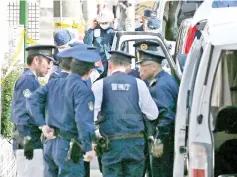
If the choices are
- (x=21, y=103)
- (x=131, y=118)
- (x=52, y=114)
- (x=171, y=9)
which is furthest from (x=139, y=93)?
(x=171, y=9)

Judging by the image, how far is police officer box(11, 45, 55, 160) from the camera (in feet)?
37.6

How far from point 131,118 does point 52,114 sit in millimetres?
820

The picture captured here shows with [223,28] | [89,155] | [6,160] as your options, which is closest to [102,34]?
[6,160]

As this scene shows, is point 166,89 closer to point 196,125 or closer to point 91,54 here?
point 91,54

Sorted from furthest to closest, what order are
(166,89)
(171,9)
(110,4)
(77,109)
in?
(110,4) → (171,9) → (166,89) → (77,109)

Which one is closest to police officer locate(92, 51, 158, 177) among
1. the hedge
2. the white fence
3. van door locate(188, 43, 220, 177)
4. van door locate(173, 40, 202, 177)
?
van door locate(173, 40, 202, 177)

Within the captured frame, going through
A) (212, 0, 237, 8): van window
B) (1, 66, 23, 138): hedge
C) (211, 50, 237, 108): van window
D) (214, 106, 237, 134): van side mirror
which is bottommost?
(1, 66, 23, 138): hedge

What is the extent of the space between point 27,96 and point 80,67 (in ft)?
3.98

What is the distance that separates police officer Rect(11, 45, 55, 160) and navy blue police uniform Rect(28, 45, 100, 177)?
0.71 m

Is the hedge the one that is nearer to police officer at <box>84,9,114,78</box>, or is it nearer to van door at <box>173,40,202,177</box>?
police officer at <box>84,9,114,78</box>

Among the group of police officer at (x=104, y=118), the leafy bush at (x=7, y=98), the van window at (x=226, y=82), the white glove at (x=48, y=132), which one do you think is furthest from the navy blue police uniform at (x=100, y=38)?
the van window at (x=226, y=82)

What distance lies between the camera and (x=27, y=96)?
451 inches

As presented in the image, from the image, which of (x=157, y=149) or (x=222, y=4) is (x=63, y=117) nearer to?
(x=157, y=149)

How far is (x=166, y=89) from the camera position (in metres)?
10.8
